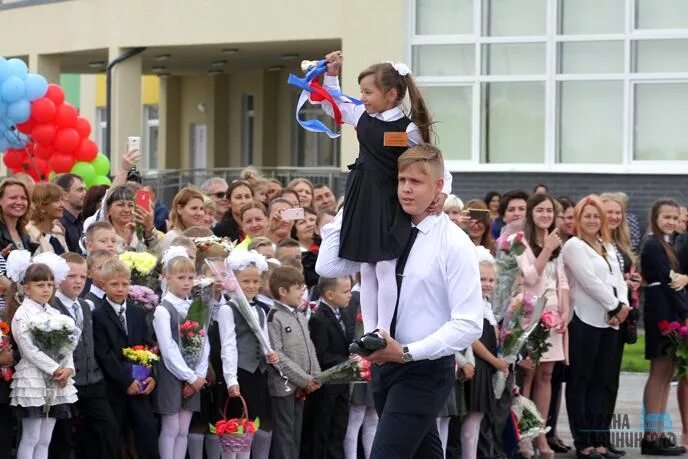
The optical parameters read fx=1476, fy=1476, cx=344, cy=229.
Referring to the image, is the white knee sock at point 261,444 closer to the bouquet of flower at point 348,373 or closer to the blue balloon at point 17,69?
the bouquet of flower at point 348,373

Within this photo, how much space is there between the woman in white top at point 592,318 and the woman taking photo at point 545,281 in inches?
6.6

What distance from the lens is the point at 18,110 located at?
17.0 meters

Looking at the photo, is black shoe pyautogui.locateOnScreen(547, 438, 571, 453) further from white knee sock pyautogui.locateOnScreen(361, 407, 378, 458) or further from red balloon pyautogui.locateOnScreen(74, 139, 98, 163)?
red balloon pyautogui.locateOnScreen(74, 139, 98, 163)

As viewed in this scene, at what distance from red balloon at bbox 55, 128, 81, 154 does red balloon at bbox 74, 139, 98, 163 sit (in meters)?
0.20

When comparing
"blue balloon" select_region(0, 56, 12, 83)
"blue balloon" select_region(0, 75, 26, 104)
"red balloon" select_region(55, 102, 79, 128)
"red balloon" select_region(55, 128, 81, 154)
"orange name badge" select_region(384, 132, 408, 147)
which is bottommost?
"orange name badge" select_region(384, 132, 408, 147)

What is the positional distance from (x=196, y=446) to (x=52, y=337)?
1647mm

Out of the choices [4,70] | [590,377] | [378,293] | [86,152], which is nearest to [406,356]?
[378,293]

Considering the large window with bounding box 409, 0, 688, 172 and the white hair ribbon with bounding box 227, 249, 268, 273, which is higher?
the large window with bounding box 409, 0, 688, 172

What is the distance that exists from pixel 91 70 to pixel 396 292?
28.6m

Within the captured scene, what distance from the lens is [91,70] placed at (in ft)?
113

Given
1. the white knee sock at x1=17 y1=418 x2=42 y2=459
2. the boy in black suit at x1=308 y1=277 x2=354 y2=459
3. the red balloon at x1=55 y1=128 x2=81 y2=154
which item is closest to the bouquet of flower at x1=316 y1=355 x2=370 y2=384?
the boy in black suit at x1=308 y1=277 x2=354 y2=459

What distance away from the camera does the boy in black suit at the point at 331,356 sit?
10914 mm

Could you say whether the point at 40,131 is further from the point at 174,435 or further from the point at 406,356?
the point at 406,356

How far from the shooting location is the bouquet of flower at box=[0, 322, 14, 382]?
9219 mm
